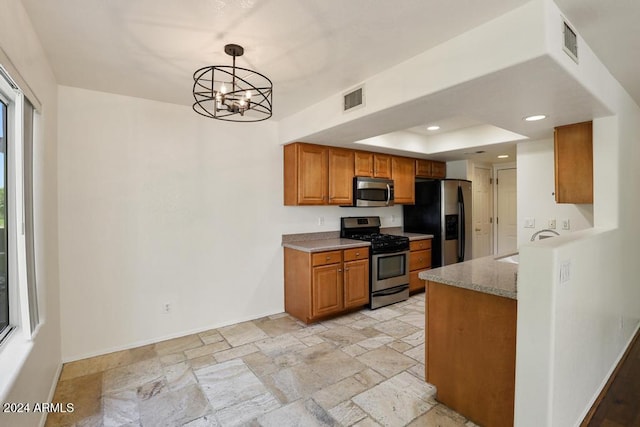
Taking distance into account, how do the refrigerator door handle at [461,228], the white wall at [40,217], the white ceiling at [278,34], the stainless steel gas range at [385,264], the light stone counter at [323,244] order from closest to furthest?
the white wall at [40,217] < the white ceiling at [278,34] < the light stone counter at [323,244] < the stainless steel gas range at [385,264] < the refrigerator door handle at [461,228]

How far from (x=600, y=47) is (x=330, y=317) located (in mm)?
3417

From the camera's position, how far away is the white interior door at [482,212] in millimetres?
5762

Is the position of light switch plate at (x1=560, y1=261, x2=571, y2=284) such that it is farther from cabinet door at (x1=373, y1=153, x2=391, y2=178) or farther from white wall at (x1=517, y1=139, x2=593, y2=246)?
cabinet door at (x1=373, y1=153, x2=391, y2=178)

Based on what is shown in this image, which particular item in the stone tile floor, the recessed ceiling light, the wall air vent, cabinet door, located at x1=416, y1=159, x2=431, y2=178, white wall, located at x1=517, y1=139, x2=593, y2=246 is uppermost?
the wall air vent

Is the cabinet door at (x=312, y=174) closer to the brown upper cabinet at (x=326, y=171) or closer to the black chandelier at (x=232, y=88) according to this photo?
the brown upper cabinet at (x=326, y=171)

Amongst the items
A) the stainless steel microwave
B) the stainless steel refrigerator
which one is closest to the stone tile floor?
the stainless steel microwave

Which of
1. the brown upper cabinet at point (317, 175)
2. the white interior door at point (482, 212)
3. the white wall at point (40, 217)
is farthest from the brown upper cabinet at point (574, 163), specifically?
the white wall at point (40, 217)

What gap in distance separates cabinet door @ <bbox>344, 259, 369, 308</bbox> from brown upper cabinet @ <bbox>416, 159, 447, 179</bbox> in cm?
206

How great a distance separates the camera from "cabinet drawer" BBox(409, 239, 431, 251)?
477 cm

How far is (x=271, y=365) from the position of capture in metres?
2.74

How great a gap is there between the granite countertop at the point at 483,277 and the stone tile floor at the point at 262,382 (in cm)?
88

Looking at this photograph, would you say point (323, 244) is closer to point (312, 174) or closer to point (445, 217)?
point (312, 174)

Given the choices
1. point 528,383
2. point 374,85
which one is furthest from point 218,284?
point 528,383

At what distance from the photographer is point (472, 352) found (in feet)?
6.64
